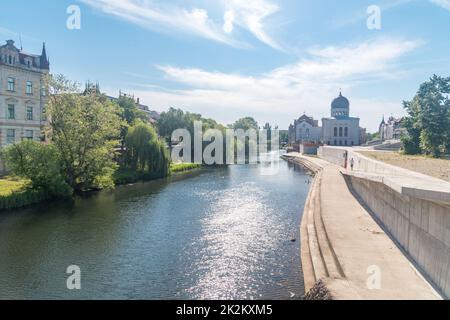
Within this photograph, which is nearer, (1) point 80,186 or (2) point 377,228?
(2) point 377,228

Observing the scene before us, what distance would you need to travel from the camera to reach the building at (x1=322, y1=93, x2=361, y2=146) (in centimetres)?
12150

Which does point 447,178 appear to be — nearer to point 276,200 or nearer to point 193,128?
point 276,200

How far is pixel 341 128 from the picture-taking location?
4811 inches

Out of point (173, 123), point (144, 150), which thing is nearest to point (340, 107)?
point (173, 123)

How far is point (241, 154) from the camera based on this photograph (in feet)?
303

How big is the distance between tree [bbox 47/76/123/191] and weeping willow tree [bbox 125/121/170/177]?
8.88 meters

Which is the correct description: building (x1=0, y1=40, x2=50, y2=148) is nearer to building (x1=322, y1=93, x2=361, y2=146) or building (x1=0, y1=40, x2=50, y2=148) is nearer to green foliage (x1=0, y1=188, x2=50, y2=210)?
green foliage (x1=0, y1=188, x2=50, y2=210)

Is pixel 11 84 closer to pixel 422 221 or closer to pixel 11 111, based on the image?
pixel 11 111

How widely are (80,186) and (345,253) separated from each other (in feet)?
97.9

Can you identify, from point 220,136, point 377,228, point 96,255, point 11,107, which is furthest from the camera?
point 220,136

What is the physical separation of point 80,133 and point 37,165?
6.42m

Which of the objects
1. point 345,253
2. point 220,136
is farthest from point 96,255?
point 220,136

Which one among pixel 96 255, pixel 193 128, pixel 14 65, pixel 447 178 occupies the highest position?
pixel 14 65

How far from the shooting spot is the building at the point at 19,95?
41.1 meters
